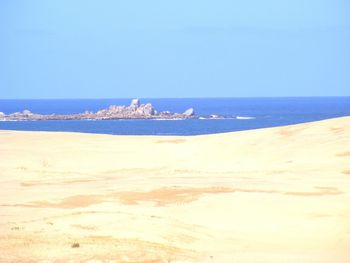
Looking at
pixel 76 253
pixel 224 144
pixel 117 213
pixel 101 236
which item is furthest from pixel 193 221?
pixel 224 144

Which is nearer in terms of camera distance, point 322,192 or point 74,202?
point 74,202

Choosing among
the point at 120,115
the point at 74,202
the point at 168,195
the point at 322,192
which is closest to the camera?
the point at 74,202

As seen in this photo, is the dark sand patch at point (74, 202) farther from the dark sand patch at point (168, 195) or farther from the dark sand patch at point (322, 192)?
the dark sand patch at point (322, 192)

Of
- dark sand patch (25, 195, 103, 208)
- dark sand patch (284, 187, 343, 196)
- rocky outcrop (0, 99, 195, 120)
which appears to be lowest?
rocky outcrop (0, 99, 195, 120)

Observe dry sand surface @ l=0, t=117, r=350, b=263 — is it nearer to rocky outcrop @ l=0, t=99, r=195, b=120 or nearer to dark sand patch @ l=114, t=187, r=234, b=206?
dark sand patch @ l=114, t=187, r=234, b=206

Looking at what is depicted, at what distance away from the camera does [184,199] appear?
2158 cm

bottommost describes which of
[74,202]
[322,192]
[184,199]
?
[74,202]

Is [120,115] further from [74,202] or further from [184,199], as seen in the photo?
[184,199]

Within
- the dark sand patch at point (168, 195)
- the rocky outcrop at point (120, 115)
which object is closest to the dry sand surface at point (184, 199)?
the dark sand patch at point (168, 195)

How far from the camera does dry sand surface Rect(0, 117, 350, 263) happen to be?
1564 centimetres

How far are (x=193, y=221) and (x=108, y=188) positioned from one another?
5.80 m

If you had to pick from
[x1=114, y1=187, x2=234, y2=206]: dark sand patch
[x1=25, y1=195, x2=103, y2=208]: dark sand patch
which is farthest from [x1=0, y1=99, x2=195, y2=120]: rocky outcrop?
[x1=25, y1=195, x2=103, y2=208]: dark sand patch

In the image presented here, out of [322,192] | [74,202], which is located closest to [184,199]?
[74,202]

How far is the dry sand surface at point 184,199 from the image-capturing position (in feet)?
51.3
